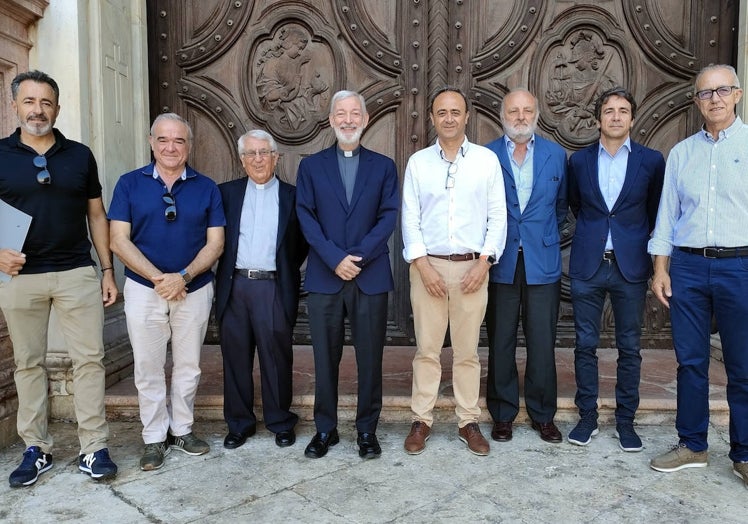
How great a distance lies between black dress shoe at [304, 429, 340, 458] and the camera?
3.45 metres

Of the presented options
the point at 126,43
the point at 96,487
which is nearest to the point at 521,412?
the point at 96,487

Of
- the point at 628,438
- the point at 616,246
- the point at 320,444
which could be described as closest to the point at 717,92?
the point at 616,246

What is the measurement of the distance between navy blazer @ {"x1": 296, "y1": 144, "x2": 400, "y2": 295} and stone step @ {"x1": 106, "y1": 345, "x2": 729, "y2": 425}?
90 centimetres

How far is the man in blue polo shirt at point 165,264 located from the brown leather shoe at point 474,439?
140 centimetres

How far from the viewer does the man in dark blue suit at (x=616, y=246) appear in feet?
11.5

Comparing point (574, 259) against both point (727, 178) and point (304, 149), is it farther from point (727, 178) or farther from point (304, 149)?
point (304, 149)

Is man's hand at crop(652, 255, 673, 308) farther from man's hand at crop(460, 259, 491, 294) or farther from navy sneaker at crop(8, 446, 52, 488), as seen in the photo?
navy sneaker at crop(8, 446, 52, 488)

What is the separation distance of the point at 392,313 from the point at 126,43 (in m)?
2.75

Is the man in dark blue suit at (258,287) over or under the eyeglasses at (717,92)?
under

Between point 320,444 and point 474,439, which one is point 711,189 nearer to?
point 474,439

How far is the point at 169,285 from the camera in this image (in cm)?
328

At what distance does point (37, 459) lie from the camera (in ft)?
10.7

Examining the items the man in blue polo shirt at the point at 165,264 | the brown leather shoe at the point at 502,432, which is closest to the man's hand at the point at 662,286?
the brown leather shoe at the point at 502,432

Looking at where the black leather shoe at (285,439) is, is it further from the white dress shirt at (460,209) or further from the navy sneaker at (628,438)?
the navy sneaker at (628,438)
